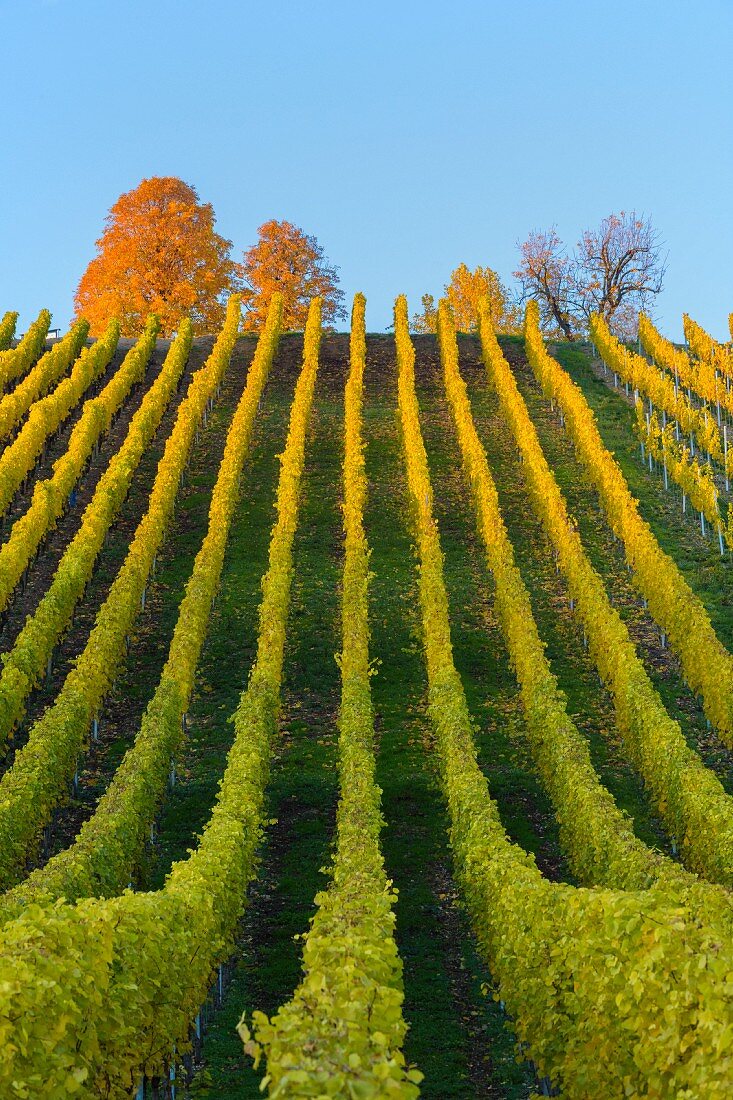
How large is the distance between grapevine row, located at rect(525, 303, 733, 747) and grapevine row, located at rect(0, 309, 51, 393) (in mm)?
23783

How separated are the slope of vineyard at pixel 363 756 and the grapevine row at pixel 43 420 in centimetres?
43

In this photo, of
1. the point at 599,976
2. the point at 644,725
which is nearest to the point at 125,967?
the point at 599,976

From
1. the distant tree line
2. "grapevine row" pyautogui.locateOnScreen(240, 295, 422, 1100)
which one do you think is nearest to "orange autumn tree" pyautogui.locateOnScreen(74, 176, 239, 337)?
the distant tree line

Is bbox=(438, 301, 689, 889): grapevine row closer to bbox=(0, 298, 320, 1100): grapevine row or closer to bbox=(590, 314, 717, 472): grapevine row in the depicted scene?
bbox=(0, 298, 320, 1100): grapevine row

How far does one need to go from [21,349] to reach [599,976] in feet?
157

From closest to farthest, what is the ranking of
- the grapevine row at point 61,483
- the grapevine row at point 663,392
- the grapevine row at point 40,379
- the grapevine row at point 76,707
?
the grapevine row at point 76,707, the grapevine row at point 61,483, the grapevine row at point 40,379, the grapevine row at point 663,392

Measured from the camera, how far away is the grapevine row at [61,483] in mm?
33344

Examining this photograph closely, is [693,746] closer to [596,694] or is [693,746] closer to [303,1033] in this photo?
[596,694]

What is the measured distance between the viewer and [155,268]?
7581 cm

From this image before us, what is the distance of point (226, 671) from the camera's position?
3175cm

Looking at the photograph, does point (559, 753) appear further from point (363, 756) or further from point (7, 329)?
point (7, 329)

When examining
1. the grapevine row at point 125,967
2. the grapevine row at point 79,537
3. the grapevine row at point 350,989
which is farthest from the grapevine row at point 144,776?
the grapevine row at point 350,989

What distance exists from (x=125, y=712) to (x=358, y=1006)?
20.6 m

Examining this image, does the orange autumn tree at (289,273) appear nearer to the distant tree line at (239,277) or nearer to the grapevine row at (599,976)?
the distant tree line at (239,277)
